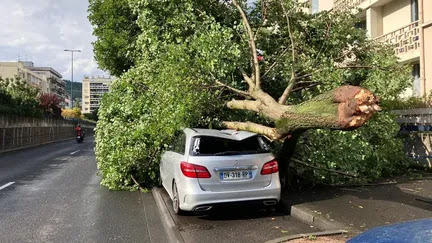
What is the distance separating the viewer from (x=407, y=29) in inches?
688

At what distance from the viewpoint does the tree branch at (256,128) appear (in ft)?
22.8

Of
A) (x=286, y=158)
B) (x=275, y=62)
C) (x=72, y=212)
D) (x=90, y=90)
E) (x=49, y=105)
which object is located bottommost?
(x=72, y=212)

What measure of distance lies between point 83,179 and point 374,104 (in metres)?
9.50

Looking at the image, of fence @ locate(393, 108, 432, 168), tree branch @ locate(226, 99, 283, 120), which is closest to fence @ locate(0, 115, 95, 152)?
tree branch @ locate(226, 99, 283, 120)

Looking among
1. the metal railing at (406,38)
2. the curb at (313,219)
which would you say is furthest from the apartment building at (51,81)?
the curb at (313,219)

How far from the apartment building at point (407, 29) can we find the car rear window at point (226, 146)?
19.3 ft

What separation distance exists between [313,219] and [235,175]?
4.55ft

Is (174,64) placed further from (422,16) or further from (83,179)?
(422,16)

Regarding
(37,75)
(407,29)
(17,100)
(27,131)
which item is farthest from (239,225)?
(37,75)

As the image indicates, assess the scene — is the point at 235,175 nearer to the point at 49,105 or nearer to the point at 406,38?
the point at 406,38

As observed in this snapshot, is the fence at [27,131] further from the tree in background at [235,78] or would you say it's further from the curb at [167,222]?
the curb at [167,222]

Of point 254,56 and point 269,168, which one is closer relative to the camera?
point 269,168

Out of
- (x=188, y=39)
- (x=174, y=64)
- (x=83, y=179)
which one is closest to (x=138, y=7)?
(x=188, y=39)

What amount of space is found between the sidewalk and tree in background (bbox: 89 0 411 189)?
0.77 m
